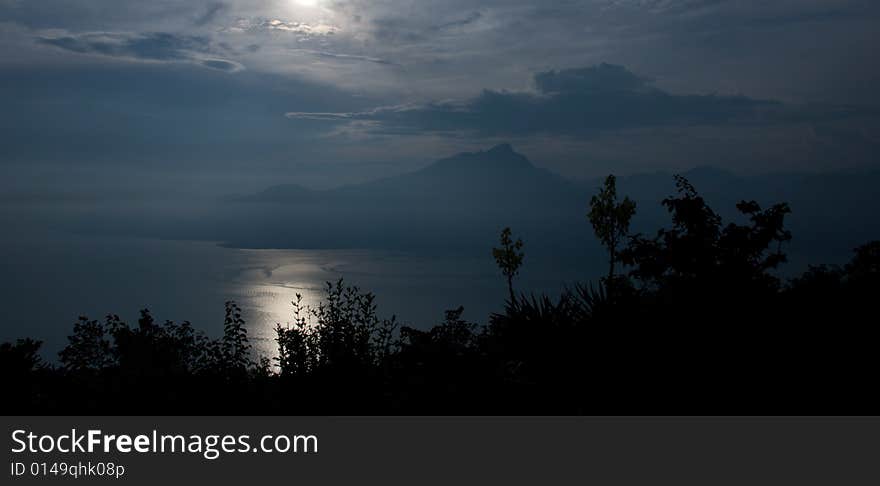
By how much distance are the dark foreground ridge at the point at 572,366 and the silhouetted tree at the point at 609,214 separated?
9.95 metres

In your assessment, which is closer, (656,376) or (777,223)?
(656,376)

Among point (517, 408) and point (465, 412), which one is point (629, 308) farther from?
point (465, 412)

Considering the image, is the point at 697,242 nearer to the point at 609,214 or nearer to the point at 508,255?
the point at 609,214

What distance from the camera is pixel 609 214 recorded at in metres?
17.2

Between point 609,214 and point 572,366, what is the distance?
1176 centimetres

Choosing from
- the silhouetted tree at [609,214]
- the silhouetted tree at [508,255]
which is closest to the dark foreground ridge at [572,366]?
the silhouetted tree at [508,255]

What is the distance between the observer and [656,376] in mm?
5582

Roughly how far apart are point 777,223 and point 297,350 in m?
9.97

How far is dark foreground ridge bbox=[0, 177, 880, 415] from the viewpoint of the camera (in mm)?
5391

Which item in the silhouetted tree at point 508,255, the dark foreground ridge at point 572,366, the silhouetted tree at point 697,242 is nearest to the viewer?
the dark foreground ridge at point 572,366

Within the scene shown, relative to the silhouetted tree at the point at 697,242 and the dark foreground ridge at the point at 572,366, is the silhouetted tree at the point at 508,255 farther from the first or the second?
the dark foreground ridge at the point at 572,366

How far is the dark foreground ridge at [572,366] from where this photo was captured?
539 centimetres

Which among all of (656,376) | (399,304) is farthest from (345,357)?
(399,304)
